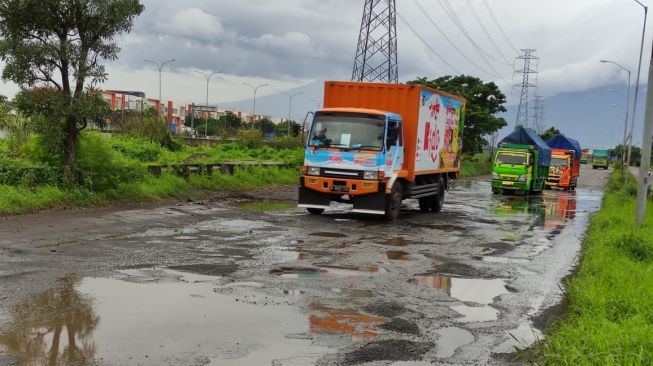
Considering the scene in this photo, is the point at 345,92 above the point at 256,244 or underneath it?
above

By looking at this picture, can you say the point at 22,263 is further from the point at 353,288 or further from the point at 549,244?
the point at 549,244

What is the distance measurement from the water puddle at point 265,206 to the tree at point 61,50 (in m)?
4.95

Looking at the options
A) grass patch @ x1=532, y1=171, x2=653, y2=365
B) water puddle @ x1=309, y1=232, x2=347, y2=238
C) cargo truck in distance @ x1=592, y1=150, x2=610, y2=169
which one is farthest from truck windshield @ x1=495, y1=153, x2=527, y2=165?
cargo truck in distance @ x1=592, y1=150, x2=610, y2=169

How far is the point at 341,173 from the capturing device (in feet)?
50.6

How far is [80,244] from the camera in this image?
10414 millimetres

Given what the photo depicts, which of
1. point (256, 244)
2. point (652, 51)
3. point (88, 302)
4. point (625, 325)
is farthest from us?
point (652, 51)

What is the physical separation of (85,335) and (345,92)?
1237 centimetres

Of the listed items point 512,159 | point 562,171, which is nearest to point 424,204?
point 512,159

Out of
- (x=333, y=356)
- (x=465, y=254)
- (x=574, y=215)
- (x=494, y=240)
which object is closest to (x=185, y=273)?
(x=333, y=356)

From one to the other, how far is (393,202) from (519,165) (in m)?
18.1

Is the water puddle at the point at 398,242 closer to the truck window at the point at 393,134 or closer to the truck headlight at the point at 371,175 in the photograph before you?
the truck headlight at the point at 371,175

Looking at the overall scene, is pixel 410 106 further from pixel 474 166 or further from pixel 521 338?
pixel 474 166

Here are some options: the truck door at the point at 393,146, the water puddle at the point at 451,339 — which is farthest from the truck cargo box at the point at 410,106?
the water puddle at the point at 451,339

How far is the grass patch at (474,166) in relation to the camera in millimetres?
53216
